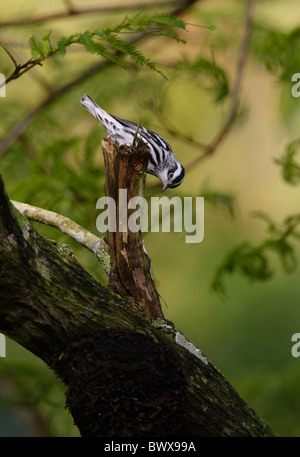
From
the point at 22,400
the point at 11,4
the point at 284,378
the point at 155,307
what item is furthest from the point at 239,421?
the point at 11,4

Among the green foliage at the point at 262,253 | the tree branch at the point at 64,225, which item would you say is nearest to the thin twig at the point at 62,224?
the tree branch at the point at 64,225

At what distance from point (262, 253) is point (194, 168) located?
186 cm

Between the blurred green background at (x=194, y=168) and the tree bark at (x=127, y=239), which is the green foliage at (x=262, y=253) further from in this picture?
the tree bark at (x=127, y=239)

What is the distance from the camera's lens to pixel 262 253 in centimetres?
325

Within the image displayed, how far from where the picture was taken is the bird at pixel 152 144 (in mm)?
2873

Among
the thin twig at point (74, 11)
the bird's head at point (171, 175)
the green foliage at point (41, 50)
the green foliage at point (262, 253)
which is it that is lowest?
the green foliage at point (41, 50)

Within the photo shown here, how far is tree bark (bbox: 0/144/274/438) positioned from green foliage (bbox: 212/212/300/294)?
3.94 feet

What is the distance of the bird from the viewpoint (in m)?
2.87

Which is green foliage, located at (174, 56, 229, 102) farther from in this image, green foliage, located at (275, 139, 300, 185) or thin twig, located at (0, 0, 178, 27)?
green foliage, located at (275, 139, 300, 185)

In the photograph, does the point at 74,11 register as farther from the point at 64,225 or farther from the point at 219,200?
the point at 64,225

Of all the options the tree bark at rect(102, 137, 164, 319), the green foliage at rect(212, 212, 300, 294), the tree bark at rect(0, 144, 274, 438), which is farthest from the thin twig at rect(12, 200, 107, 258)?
the green foliage at rect(212, 212, 300, 294)

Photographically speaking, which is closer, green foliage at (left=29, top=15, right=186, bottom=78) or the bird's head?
green foliage at (left=29, top=15, right=186, bottom=78)

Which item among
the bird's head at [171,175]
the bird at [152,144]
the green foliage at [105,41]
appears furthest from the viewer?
the bird's head at [171,175]

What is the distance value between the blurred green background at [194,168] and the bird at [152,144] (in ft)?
1.17
